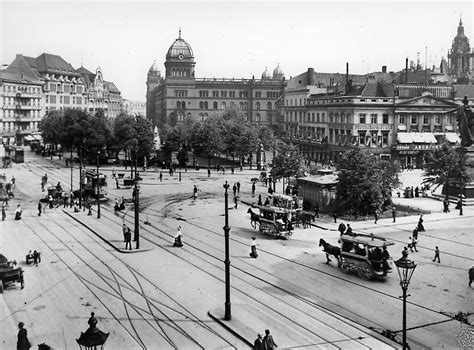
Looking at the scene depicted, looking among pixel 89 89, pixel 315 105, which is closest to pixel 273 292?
pixel 315 105

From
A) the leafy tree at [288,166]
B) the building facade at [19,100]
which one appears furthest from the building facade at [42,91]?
the leafy tree at [288,166]

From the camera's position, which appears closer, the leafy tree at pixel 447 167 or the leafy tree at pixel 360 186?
the leafy tree at pixel 360 186

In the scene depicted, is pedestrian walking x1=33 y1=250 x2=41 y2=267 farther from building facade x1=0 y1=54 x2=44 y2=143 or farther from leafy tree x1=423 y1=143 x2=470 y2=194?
building facade x1=0 y1=54 x2=44 y2=143

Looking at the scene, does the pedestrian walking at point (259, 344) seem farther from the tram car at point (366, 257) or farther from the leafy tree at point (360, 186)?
the leafy tree at point (360, 186)

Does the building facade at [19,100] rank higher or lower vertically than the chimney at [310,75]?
lower

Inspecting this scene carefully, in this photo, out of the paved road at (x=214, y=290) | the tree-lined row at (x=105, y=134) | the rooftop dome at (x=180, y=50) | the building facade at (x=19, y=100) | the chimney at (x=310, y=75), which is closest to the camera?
the paved road at (x=214, y=290)

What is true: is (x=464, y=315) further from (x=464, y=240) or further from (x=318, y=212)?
(x=318, y=212)

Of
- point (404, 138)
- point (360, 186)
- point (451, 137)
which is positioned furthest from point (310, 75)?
point (360, 186)

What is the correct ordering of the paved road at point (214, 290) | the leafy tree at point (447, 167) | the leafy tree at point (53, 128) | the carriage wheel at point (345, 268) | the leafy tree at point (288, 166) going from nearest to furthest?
1. the paved road at point (214, 290)
2. the carriage wheel at point (345, 268)
3. the leafy tree at point (447, 167)
4. the leafy tree at point (288, 166)
5. the leafy tree at point (53, 128)
